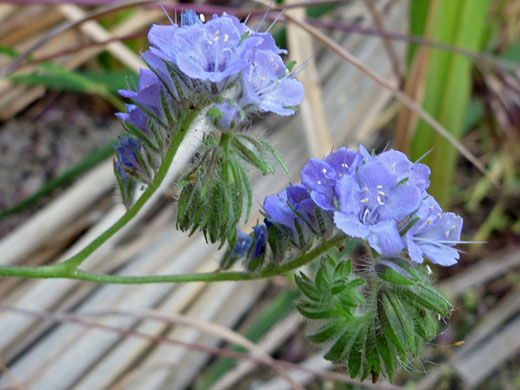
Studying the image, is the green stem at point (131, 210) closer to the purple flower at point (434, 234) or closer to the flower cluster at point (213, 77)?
the flower cluster at point (213, 77)

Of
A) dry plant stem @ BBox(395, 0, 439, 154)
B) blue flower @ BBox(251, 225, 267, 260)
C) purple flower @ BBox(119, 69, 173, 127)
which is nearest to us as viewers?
purple flower @ BBox(119, 69, 173, 127)

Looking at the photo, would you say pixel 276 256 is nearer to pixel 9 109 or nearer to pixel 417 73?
pixel 417 73

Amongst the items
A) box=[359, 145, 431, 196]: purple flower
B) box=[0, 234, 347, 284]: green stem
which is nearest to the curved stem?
box=[0, 234, 347, 284]: green stem

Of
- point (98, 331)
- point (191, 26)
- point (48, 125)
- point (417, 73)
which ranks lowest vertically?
point (98, 331)

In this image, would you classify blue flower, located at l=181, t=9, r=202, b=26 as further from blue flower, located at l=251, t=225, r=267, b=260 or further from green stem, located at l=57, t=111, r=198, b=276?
blue flower, located at l=251, t=225, r=267, b=260

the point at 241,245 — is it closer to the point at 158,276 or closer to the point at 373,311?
the point at 158,276

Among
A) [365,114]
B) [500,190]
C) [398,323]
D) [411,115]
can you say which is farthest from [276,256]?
[500,190]

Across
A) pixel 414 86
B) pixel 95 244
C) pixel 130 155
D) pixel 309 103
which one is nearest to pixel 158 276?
pixel 95 244
